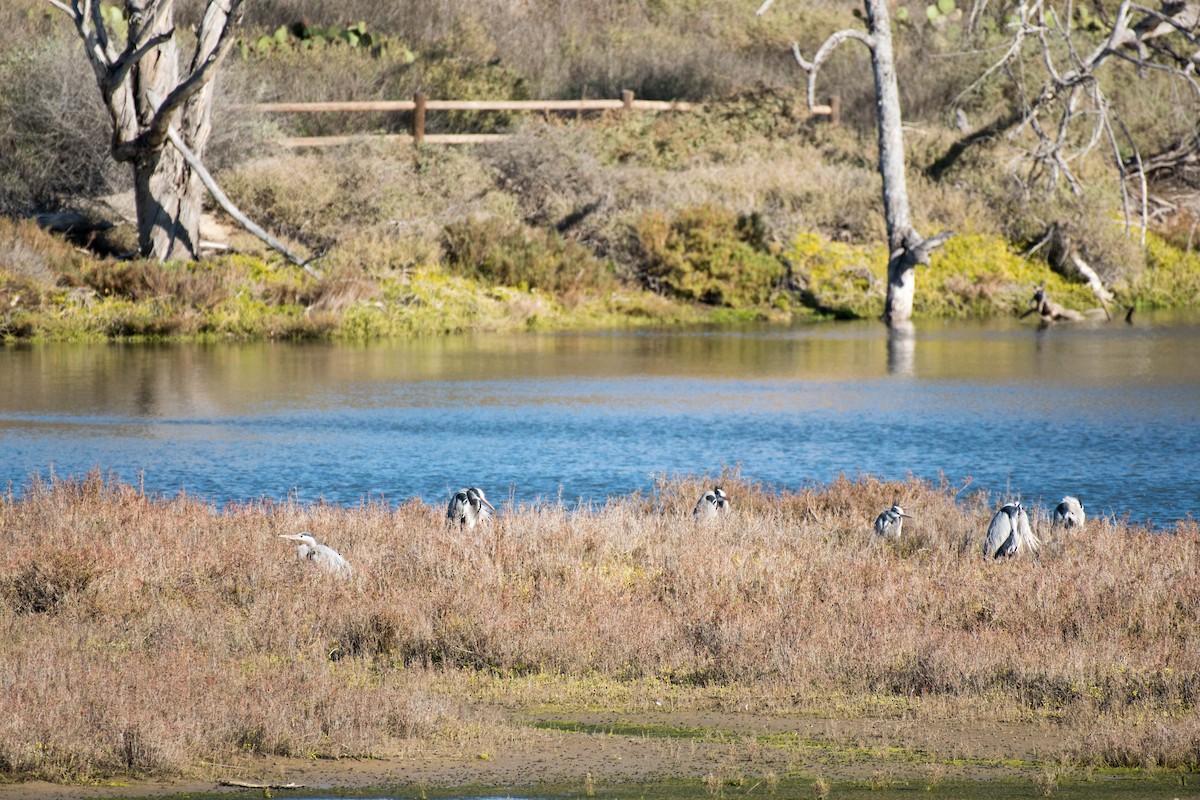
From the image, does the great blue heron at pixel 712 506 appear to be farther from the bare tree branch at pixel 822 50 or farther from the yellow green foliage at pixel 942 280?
the yellow green foliage at pixel 942 280

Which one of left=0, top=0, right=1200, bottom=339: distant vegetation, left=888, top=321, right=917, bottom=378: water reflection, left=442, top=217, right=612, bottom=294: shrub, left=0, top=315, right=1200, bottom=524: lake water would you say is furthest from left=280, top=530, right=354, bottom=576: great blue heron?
left=442, top=217, right=612, bottom=294: shrub

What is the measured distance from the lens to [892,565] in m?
10.8

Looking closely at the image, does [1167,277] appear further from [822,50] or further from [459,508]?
[459,508]

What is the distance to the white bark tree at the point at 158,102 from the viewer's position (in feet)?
91.9

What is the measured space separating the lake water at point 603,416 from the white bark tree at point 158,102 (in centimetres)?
461

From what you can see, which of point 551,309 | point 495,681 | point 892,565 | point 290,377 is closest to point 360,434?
point 290,377

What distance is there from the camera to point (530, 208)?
40656 mm

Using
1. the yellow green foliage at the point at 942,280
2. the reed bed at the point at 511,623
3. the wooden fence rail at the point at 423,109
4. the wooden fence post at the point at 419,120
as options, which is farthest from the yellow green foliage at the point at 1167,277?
the reed bed at the point at 511,623

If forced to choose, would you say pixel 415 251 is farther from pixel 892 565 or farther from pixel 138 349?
pixel 892 565

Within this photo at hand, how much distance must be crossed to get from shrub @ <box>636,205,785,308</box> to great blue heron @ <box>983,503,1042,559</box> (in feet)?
86.2

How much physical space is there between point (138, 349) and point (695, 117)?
23870 millimetres

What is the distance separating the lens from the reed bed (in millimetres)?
6859

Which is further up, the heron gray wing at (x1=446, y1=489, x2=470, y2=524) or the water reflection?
the water reflection

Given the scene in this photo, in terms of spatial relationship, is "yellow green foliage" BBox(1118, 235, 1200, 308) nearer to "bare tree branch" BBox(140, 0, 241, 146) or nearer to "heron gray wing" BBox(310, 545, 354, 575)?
"bare tree branch" BBox(140, 0, 241, 146)
